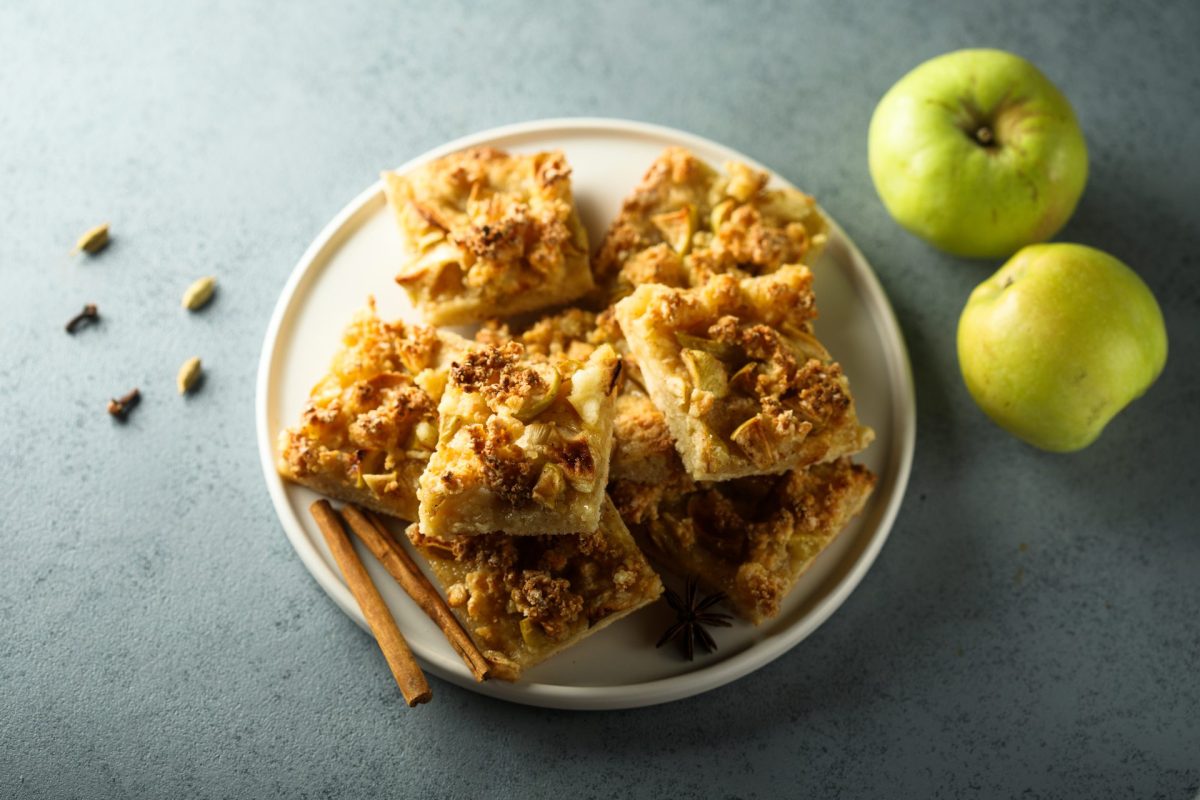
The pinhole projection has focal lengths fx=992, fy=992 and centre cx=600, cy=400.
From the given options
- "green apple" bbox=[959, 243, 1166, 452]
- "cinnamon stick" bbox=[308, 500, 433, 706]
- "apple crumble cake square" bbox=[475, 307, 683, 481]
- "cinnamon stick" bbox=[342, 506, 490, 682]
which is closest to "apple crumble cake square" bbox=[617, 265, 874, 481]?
"apple crumble cake square" bbox=[475, 307, 683, 481]

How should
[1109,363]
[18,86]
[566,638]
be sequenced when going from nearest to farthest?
[566,638] → [1109,363] → [18,86]

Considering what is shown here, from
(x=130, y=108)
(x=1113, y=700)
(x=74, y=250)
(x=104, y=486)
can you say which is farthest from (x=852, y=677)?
(x=130, y=108)

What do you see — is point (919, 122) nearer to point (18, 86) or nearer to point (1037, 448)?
point (1037, 448)

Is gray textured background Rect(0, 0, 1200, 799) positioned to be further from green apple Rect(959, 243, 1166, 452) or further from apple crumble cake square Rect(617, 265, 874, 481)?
apple crumble cake square Rect(617, 265, 874, 481)

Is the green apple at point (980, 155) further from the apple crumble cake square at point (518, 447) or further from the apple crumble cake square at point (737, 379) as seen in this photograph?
the apple crumble cake square at point (518, 447)

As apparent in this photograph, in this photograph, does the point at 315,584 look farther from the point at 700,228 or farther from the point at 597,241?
the point at 700,228

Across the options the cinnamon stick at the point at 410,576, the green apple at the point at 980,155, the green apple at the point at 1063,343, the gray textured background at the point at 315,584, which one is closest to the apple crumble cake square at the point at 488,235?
the gray textured background at the point at 315,584

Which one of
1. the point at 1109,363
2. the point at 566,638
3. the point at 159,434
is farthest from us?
the point at 159,434
